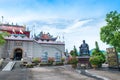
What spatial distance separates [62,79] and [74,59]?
504 inches

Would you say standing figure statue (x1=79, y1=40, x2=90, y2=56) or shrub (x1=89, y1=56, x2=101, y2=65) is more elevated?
standing figure statue (x1=79, y1=40, x2=90, y2=56)

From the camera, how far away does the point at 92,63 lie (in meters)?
26.3

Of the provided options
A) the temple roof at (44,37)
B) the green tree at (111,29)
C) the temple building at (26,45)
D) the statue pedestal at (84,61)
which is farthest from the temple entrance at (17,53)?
the green tree at (111,29)

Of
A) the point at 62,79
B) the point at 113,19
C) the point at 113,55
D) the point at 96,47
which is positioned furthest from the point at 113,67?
the point at 62,79

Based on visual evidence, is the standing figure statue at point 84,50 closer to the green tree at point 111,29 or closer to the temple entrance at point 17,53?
the green tree at point 111,29

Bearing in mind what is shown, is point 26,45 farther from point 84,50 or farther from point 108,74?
point 108,74

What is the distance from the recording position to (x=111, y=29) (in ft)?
70.3

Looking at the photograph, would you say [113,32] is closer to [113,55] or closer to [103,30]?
[103,30]

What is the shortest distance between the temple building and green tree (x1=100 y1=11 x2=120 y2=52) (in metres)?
20.7

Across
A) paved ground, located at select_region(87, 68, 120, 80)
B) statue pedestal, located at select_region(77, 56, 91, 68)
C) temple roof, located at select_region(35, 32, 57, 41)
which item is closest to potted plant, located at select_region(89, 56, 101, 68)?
statue pedestal, located at select_region(77, 56, 91, 68)

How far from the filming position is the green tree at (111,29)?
20.7 metres

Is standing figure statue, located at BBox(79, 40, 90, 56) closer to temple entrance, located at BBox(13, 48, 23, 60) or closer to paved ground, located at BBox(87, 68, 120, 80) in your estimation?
paved ground, located at BBox(87, 68, 120, 80)

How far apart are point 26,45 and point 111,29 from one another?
22678mm

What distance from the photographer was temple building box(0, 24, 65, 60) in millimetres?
36719
